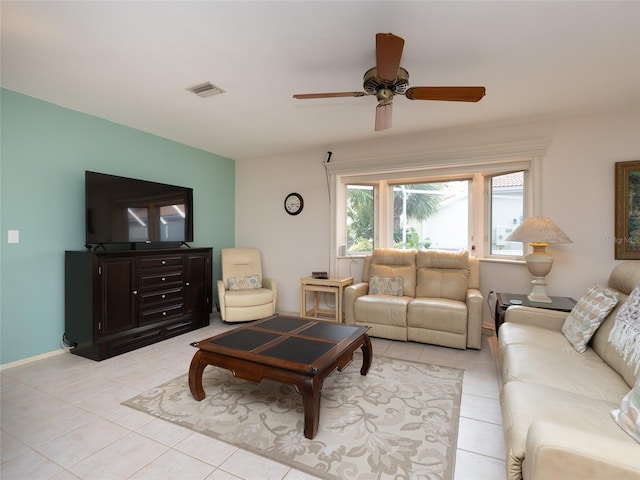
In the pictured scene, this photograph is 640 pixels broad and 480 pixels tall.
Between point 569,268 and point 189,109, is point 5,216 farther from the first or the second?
point 569,268

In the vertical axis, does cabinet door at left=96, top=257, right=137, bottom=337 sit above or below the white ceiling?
below

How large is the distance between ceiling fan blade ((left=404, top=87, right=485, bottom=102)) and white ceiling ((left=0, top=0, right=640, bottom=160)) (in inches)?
12.5

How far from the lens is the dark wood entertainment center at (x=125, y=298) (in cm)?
295

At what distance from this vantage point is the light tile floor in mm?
1584

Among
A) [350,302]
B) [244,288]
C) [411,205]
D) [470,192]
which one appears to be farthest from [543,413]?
[244,288]

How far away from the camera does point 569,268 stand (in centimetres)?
330

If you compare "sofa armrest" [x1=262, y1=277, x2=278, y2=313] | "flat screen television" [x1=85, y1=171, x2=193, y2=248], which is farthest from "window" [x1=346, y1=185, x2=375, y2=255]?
"flat screen television" [x1=85, y1=171, x2=193, y2=248]

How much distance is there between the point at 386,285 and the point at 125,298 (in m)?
2.92

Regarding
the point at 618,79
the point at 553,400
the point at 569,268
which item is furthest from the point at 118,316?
the point at 618,79

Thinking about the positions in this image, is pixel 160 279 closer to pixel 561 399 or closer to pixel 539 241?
pixel 561 399

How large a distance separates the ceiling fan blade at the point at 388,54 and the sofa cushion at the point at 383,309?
7.61 feet

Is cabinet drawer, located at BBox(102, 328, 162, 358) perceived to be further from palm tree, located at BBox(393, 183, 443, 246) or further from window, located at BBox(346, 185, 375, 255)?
palm tree, located at BBox(393, 183, 443, 246)

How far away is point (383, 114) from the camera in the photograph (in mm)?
2305

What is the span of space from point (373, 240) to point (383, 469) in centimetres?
337
